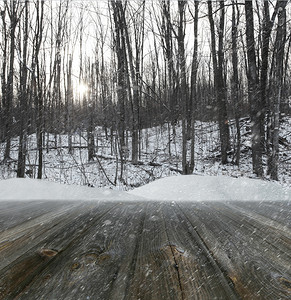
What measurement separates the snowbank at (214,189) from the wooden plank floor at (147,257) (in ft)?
2.17

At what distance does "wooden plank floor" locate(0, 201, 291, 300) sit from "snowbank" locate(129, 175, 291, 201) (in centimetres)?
66

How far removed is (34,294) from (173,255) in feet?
1.24

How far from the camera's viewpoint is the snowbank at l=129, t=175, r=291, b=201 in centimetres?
176

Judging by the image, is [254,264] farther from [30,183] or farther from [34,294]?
[30,183]

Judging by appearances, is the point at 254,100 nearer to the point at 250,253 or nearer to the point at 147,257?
the point at 250,253

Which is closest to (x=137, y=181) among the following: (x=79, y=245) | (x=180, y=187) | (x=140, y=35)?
(x=180, y=187)

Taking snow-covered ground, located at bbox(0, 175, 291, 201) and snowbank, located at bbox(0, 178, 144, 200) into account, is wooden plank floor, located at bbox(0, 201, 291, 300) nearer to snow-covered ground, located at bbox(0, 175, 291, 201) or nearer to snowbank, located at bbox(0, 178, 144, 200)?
snow-covered ground, located at bbox(0, 175, 291, 201)

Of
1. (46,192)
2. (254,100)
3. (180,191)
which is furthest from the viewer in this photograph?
(254,100)

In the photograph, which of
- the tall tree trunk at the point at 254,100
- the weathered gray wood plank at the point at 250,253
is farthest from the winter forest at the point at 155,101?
the weathered gray wood plank at the point at 250,253

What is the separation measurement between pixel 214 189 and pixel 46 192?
5.18ft

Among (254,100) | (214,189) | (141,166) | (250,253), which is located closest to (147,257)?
(250,253)

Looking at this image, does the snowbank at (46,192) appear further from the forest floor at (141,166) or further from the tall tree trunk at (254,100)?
the tall tree trunk at (254,100)

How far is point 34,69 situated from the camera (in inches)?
243

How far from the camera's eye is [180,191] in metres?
2.23
